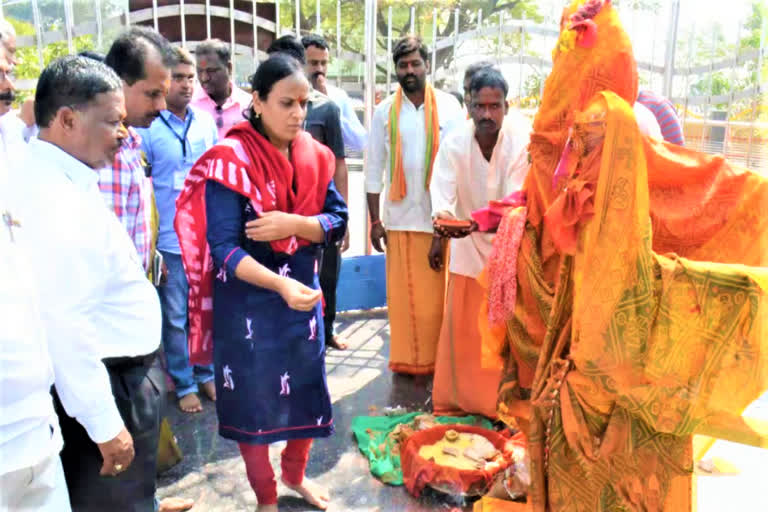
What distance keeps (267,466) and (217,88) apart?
8.87ft

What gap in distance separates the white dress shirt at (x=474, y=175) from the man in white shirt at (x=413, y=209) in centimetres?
58

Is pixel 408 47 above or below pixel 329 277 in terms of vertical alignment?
above

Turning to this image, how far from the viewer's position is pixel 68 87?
1930 millimetres

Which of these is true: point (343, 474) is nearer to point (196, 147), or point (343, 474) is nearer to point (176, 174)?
point (176, 174)

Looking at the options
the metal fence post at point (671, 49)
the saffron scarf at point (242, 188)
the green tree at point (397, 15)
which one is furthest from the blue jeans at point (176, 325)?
the green tree at point (397, 15)

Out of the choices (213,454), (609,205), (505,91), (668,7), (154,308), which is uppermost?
(668,7)

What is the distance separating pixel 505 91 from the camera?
3721 millimetres

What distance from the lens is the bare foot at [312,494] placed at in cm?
309

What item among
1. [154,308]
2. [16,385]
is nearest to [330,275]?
[154,308]

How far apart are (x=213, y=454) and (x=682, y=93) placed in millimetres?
4490

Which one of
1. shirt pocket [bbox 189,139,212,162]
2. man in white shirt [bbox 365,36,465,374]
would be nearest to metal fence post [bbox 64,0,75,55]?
shirt pocket [bbox 189,139,212,162]

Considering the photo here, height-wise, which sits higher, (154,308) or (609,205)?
(609,205)

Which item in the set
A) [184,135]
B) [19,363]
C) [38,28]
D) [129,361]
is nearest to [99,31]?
[38,28]

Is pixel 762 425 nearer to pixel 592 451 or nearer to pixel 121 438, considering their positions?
pixel 592 451
